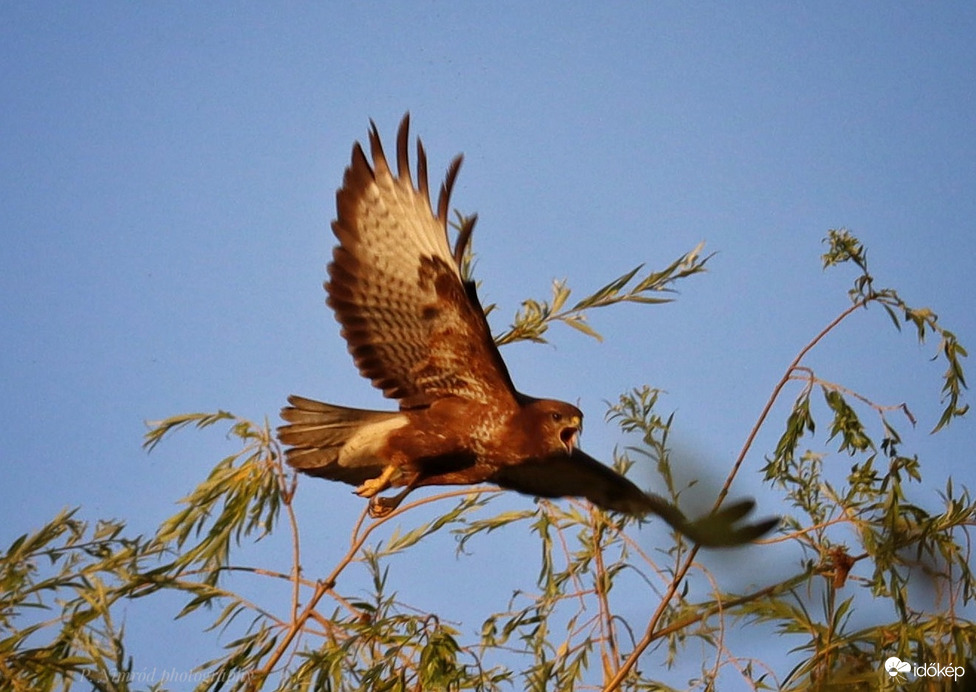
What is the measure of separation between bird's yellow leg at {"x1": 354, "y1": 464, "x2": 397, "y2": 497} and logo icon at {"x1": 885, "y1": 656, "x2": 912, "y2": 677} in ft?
7.18

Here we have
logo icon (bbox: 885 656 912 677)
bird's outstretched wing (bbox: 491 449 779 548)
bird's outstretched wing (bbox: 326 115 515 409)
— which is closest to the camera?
logo icon (bbox: 885 656 912 677)

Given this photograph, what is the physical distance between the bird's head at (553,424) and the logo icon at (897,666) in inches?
68.3

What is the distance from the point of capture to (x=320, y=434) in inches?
196

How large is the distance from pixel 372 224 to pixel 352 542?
4.79 ft

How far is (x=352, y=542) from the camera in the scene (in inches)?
157

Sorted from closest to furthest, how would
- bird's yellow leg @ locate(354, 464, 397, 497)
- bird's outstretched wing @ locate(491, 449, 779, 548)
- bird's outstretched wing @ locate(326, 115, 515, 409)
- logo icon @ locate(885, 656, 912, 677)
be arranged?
logo icon @ locate(885, 656, 912, 677), bird's outstretched wing @ locate(326, 115, 515, 409), bird's yellow leg @ locate(354, 464, 397, 497), bird's outstretched wing @ locate(491, 449, 779, 548)

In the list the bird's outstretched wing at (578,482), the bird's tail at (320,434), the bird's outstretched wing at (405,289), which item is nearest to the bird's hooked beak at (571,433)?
the bird's outstretched wing at (578,482)

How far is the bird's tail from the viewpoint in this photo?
4961 mm

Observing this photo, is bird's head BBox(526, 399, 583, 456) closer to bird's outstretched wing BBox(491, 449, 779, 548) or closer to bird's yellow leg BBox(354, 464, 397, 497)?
bird's outstretched wing BBox(491, 449, 779, 548)

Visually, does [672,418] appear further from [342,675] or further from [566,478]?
[342,675]

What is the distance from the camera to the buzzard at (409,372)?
476cm

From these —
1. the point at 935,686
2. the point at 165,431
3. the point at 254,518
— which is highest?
the point at 165,431

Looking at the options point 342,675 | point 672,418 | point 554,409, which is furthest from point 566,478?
point 342,675

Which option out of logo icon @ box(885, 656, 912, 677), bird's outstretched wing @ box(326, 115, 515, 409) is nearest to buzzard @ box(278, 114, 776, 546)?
bird's outstretched wing @ box(326, 115, 515, 409)
